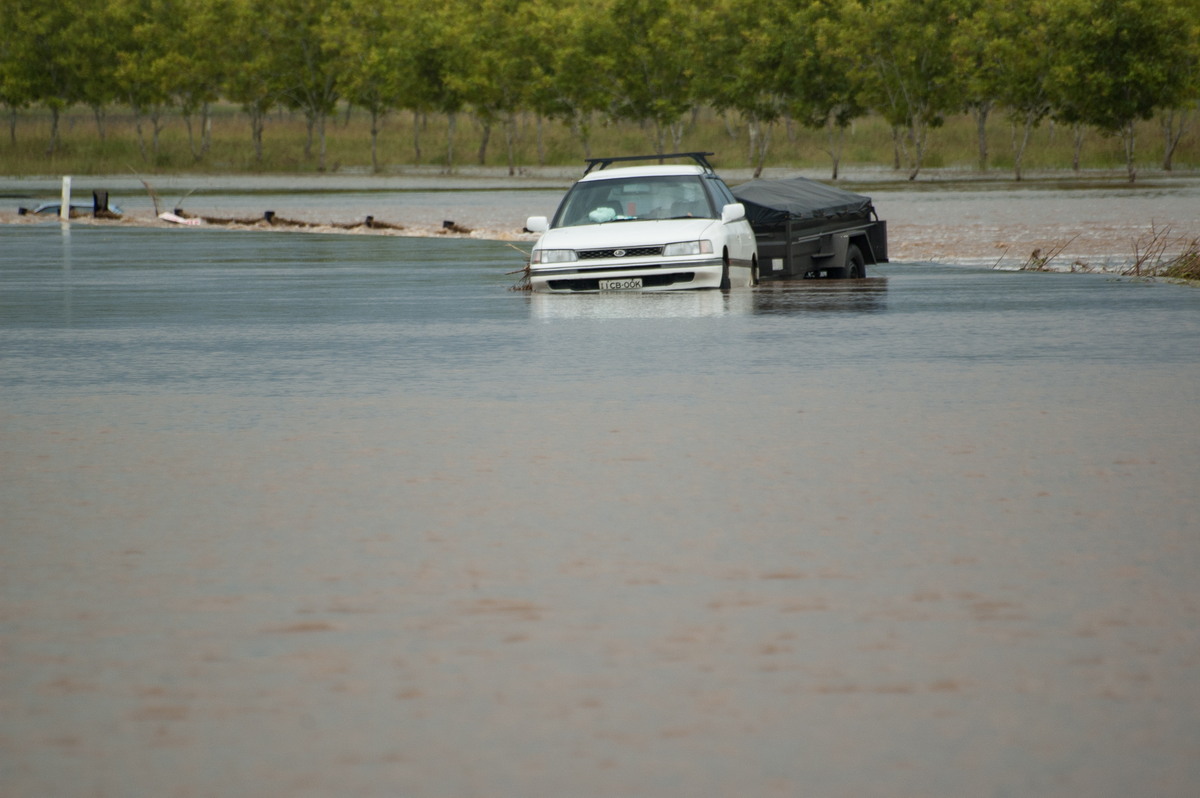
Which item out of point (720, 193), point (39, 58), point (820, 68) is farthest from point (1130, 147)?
point (720, 193)

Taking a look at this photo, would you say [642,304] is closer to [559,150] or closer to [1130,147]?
[1130,147]

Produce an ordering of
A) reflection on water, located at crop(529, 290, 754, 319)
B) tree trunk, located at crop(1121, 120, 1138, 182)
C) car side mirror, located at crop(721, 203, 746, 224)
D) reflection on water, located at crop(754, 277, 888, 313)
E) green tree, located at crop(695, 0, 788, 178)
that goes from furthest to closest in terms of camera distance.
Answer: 1. green tree, located at crop(695, 0, 788, 178)
2. tree trunk, located at crop(1121, 120, 1138, 182)
3. car side mirror, located at crop(721, 203, 746, 224)
4. reflection on water, located at crop(754, 277, 888, 313)
5. reflection on water, located at crop(529, 290, 754, 319)

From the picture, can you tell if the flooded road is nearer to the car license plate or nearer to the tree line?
the car license plate

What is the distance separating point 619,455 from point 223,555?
2.73 m

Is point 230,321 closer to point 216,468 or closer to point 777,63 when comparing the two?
point 216,468

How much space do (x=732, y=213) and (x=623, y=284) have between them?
1456 millimetres

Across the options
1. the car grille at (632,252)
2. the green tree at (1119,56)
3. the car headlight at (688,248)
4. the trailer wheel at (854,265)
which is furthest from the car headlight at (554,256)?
the green tree at (1119,56)

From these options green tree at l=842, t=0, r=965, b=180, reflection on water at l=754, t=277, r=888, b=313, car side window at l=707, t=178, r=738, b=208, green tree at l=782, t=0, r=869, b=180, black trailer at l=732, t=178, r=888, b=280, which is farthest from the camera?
green tree at l=782, t=0, r=869, b=180

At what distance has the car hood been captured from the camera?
69.4 feet

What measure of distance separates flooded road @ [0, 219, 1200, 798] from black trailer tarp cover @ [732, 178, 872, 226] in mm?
9678

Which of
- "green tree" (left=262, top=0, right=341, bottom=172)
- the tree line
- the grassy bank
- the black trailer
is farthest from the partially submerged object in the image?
"green tree" (left=262, top=0, right=341, bottom=172)

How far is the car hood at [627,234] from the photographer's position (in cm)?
2116

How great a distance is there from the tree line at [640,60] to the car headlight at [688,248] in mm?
74753

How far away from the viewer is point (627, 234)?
69.9ft
